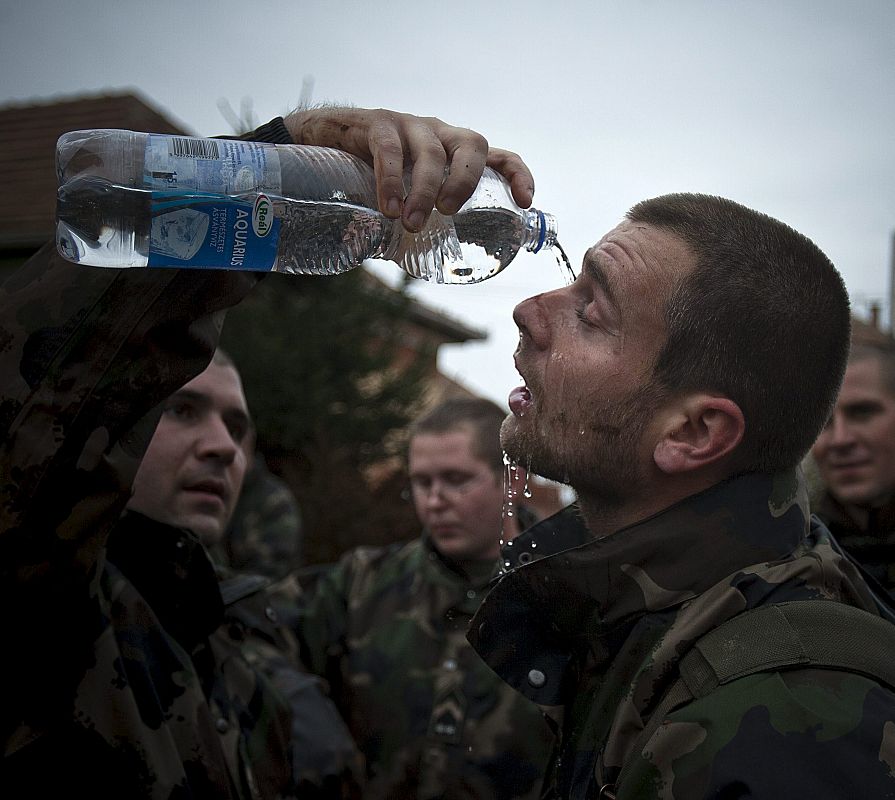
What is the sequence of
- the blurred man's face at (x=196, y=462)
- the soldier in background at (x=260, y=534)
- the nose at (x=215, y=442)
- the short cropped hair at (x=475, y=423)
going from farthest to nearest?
the soldier in background at (x=260, y=534) → the short cropped hair at (x=475, y=423) → the nose at (x=215, y=442) → the blurred man's face at (x=196, y=462)

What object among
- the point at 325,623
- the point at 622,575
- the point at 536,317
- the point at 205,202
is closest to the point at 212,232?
the point at 205,202

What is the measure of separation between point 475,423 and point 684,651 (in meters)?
3.19

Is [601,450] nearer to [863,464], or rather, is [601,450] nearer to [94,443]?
[94,443]

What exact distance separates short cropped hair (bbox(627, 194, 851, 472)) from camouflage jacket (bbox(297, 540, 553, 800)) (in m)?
2.02

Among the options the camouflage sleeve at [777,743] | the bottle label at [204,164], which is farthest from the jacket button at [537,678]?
the bottle label at [204,164]

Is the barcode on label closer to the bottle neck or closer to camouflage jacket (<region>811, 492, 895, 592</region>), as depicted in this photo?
the bottle neck

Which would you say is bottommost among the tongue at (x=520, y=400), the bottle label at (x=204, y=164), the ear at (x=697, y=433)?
the tongue at (x=520, y=400)

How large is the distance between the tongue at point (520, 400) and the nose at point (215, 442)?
126cm

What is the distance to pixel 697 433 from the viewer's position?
209cm

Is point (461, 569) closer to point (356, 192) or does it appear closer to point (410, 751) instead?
point (410, 751)

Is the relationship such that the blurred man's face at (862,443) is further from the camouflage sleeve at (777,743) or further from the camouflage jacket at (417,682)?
the camouflage sleeve at (777,743)

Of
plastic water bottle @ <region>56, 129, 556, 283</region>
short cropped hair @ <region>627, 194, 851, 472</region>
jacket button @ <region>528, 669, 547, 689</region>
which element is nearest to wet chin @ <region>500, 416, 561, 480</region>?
short cropped hair @ <region>627, 194, 851, 472</region>

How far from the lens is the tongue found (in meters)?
2.26

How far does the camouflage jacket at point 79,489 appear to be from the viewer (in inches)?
71.1
